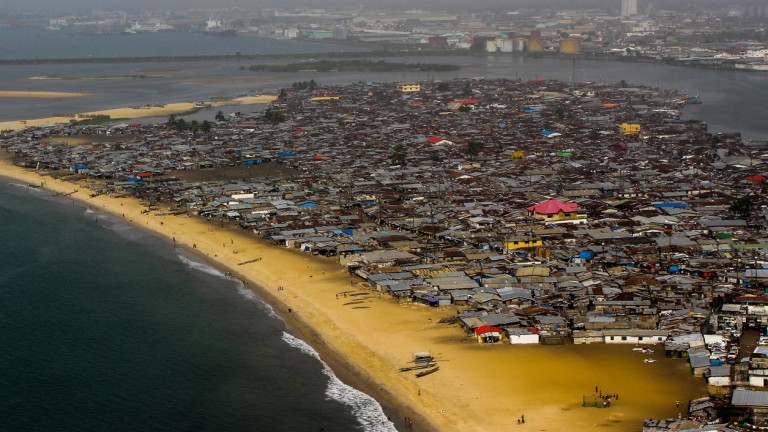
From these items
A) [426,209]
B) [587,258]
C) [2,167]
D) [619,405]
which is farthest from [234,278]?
[2,167]

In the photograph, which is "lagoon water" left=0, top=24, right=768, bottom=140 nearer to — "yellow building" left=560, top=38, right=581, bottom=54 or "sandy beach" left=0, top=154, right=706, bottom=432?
"yellow building" left=560, top=38, right=581, bottom=54

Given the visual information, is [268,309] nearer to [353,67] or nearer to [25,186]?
[25,186]

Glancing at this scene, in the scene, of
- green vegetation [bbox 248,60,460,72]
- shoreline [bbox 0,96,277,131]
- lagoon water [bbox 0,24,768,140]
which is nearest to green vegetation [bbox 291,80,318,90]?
lagoon water [bbox 0,24,768,140]

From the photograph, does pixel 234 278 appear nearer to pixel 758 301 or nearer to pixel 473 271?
pixel 473 271

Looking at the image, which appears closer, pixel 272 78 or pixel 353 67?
pixel 272 78

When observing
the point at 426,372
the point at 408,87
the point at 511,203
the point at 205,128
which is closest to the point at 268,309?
the point at 426,372

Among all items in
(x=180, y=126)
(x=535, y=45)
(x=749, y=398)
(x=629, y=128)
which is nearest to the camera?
(x=749, y=398)

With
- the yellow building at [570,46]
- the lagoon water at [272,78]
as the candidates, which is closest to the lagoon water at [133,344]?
the lagoon water at [272,78]
